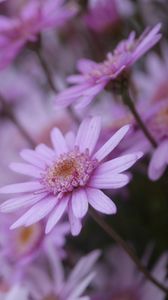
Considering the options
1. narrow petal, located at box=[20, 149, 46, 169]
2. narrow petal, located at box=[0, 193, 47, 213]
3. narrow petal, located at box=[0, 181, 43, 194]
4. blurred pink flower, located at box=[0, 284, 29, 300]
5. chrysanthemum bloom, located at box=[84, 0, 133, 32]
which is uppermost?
chrysanthemum bloom, located at box=[84, 0, 133, 32]

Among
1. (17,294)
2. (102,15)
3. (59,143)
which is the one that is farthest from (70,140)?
(102,15)

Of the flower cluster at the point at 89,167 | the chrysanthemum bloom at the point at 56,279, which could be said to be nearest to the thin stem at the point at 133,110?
the flower cluster at the point at 89,167

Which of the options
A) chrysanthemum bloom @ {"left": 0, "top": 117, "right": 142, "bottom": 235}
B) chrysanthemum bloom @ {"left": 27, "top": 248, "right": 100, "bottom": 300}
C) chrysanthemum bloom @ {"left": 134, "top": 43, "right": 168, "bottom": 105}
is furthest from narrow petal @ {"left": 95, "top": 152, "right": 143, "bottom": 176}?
chrysanthemum bloom @ {"left": 134, "top": 43, "right": 168, "bottom": 105}

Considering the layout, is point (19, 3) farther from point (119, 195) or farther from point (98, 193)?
point (98, 193)

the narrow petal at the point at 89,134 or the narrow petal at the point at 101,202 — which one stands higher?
the narrow petal at the point at 89,134

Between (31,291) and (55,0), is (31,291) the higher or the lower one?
the lower one

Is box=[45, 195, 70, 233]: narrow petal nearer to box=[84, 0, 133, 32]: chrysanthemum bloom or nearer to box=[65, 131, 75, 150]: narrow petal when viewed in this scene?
box=[65, 131, 75, 150]: narrow petal

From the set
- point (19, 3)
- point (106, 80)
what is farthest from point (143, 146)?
point (19, 3)

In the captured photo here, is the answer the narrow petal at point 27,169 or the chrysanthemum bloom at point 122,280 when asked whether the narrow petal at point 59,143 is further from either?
the chrysanthemum bloom at point 122,280
